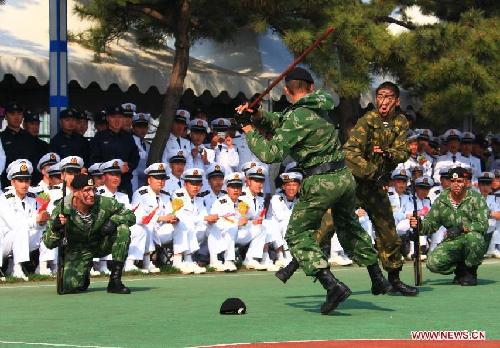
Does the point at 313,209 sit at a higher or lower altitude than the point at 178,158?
higher

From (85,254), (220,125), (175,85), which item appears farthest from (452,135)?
(85,254)

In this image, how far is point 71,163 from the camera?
15.3 metres

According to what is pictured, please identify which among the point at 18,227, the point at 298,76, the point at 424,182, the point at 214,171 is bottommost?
the point at 18,227

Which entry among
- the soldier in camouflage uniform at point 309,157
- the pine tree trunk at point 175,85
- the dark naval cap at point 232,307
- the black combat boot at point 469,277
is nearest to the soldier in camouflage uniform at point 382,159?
the soldier in camouflage uniform at point 309,157

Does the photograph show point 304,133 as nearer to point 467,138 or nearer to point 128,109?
point 128,109

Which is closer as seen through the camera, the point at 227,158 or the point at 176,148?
the point at 176,148

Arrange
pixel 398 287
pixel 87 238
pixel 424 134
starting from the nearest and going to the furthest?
pixel 398 287 < pixel 87 238 < pixel 424 134

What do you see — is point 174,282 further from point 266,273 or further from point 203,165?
point 203,165

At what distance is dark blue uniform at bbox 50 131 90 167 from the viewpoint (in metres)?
16.1

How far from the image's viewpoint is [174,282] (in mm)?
14367

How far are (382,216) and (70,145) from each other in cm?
550

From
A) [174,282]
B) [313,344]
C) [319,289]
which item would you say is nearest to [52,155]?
[174,282]

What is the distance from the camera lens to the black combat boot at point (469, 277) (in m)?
13.6

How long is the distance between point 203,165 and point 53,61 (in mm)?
3015
